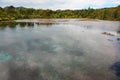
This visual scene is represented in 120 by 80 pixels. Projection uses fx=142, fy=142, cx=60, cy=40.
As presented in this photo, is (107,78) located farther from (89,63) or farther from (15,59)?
(15,59)

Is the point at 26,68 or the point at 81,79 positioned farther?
the point at 26,68

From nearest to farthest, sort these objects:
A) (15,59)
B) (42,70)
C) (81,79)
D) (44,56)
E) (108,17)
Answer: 1. (81,79)
2. (42,70)
3. (15,59)
4. (44,56)
5. (108,17)

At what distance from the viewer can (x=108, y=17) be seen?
137125 millimetres

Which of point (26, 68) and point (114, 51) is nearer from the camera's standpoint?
point (26, 68)

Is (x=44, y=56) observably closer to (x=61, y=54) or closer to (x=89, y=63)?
(x=61, y=54)

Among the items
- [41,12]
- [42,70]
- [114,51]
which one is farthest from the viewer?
[41,12]

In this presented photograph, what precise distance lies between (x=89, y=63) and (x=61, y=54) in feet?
19.2

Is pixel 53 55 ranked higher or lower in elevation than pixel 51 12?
lower

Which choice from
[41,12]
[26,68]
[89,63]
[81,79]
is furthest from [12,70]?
[41,12]

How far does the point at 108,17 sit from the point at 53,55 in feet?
412

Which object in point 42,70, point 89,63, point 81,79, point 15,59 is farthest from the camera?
point 15,59

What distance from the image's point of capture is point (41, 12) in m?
190

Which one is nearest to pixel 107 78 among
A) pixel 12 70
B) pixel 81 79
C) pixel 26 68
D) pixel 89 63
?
pixel 81 79

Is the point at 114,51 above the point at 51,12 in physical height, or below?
below
